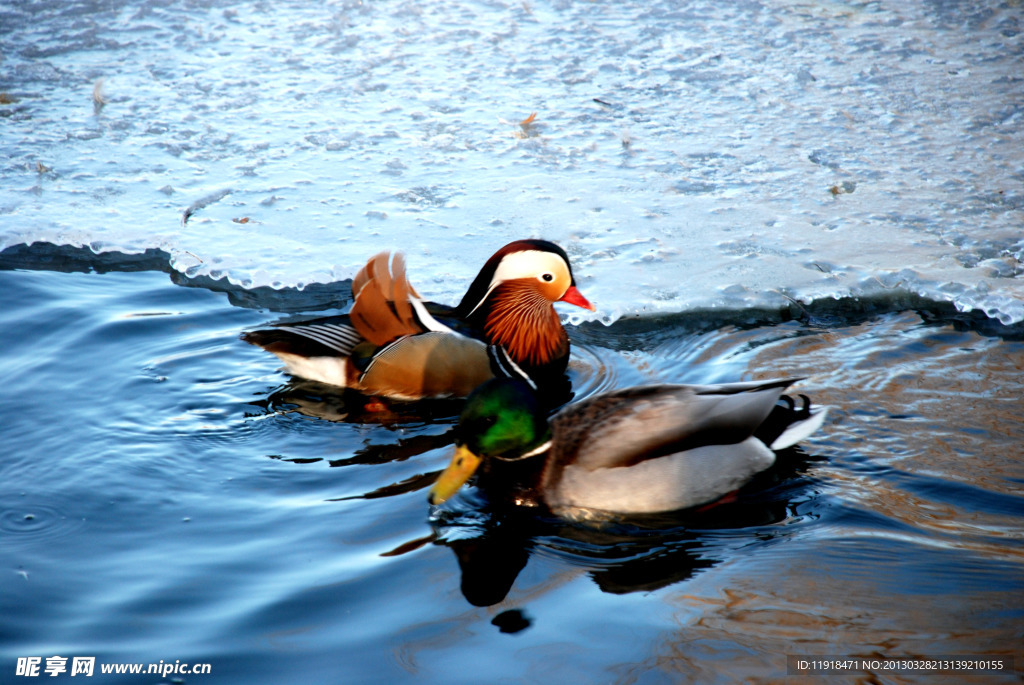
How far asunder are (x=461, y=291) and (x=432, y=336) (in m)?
0.99

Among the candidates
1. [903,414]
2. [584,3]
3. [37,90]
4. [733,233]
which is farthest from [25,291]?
[584,3]

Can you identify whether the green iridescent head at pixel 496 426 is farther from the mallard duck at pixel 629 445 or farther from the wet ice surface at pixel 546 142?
the wet ice surface at pixel 546 142

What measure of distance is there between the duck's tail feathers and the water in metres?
0.12

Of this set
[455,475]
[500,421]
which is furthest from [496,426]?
[455,475]

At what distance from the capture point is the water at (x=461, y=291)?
3061mm

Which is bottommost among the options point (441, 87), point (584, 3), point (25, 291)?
point (25, 291)

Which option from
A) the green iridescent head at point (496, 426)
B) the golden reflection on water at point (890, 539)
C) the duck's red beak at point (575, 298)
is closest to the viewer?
the golden reflection on water at point (890, 539)

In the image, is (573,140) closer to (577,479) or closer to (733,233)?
(733,233)

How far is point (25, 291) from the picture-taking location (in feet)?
18.3

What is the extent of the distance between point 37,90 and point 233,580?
250 inches

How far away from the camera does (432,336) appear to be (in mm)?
4699

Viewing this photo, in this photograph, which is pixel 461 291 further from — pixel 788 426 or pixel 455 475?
pixel 788 426

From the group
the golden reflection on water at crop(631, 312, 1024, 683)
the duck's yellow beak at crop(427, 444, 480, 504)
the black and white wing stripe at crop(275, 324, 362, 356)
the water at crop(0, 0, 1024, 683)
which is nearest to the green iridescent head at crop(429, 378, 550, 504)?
the duck's yellow beak at crop(427, 444, 480, 504)

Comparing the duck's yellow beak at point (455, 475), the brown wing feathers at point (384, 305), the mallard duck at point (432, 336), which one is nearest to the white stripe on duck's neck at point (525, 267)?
the mallard duck at point (432, 336)
